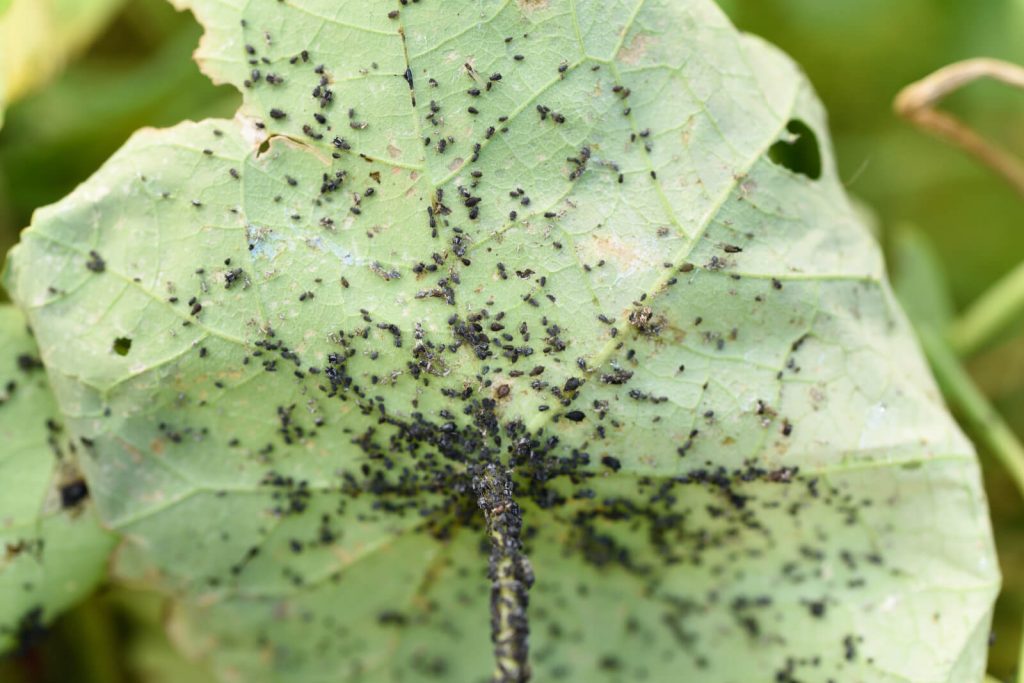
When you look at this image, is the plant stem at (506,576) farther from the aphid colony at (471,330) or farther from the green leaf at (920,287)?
the green leaf at (920,287)

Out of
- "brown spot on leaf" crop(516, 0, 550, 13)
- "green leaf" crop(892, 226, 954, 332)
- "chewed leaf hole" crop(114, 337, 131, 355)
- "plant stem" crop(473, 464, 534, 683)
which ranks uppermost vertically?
"brown spot on leaf" crop(516, 0, 550, 13)

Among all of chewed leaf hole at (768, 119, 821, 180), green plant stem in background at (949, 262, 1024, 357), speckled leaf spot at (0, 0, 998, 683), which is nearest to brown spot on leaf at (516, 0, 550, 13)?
speckled leaf spot at (0, 0, 998, 683)

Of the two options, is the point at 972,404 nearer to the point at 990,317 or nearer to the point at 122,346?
the point at 990,317

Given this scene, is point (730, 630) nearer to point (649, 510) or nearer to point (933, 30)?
point (649, 510)

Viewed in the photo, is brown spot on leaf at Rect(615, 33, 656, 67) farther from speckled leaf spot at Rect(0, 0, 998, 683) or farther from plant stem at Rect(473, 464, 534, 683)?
plant stem at Rect(473, 464, 534, 683)

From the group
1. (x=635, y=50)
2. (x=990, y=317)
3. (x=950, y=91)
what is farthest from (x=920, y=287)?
(x=635, y=50)
